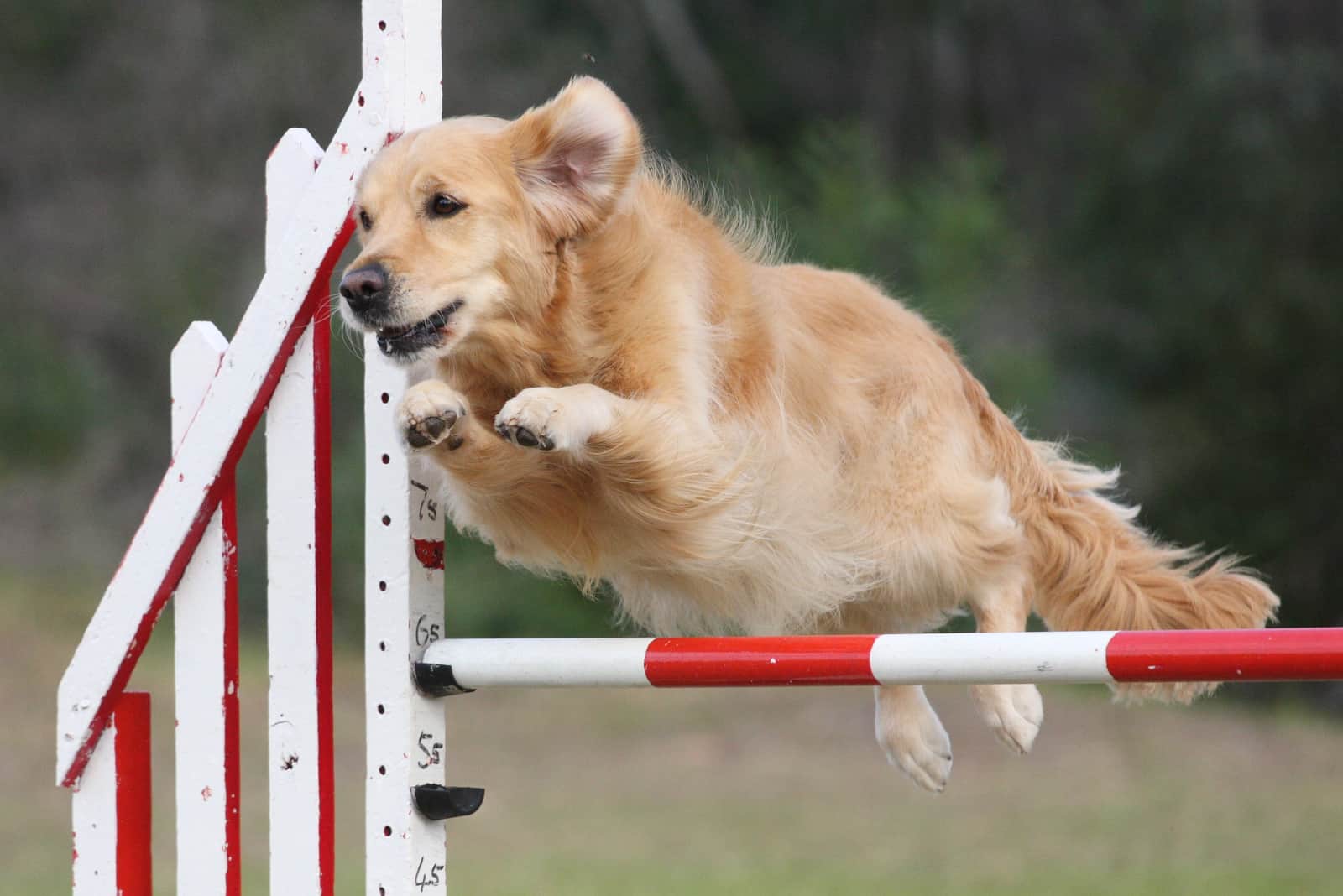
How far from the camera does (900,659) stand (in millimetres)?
2635

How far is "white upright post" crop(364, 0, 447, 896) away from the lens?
295 cm

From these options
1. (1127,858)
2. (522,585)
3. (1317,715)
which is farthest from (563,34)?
(1127,858)

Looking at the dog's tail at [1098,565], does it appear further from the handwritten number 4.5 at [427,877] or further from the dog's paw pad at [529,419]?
the handwritten number 4.5 at [427,877]

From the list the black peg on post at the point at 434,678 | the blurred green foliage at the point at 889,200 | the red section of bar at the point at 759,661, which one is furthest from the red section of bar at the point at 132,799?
the blurred green foliage at the point at 889,200

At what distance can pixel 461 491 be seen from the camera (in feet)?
10.5

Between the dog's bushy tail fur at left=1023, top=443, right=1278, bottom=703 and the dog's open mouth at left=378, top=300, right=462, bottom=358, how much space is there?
1680 mm

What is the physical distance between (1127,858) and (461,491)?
6125mm

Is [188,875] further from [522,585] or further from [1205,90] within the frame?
[1205,90]

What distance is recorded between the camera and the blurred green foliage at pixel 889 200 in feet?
43.5

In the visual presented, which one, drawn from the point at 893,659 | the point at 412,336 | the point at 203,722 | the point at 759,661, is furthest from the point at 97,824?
the point at 893,659

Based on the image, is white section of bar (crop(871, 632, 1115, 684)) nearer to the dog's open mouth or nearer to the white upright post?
the white upright post

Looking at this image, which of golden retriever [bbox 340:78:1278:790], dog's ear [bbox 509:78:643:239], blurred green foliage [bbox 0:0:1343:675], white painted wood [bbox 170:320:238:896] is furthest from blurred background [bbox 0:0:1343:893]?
white painted wood [bbox 170:320:238:896]

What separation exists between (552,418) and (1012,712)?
1.43 m

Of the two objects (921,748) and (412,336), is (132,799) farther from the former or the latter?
(921,748)
